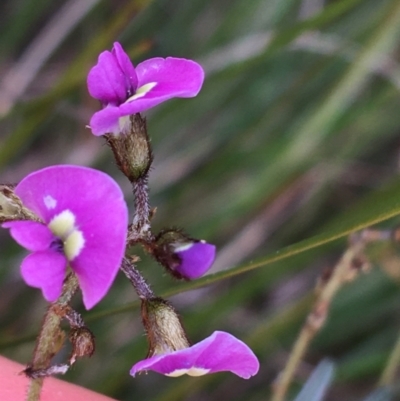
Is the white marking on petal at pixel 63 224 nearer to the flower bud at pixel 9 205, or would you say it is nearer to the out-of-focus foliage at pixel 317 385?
the flower bud at pixel 9 205

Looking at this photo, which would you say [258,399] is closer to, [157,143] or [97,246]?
[157,143]

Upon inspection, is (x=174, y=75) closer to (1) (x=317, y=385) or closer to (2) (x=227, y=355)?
(2) (x=227, y=355)

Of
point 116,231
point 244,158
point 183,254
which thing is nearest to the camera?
point 116,231

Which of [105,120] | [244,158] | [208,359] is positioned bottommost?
[208,359]

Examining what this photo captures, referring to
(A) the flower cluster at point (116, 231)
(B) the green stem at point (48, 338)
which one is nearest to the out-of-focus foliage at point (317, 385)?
(A) the flower cluster at point (116, 231)

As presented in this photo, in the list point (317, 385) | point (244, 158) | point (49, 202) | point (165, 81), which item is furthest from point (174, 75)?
point (244, 158)

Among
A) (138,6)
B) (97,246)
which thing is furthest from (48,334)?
(138,6)

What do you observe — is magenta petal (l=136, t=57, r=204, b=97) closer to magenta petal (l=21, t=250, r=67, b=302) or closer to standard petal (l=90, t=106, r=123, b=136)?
standard petal (l=90, t=106, r=123, b=136)

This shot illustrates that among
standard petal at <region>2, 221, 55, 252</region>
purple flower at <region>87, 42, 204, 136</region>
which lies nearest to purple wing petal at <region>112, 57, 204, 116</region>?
purple flower at <region>87, 42, 204, 136</region>
